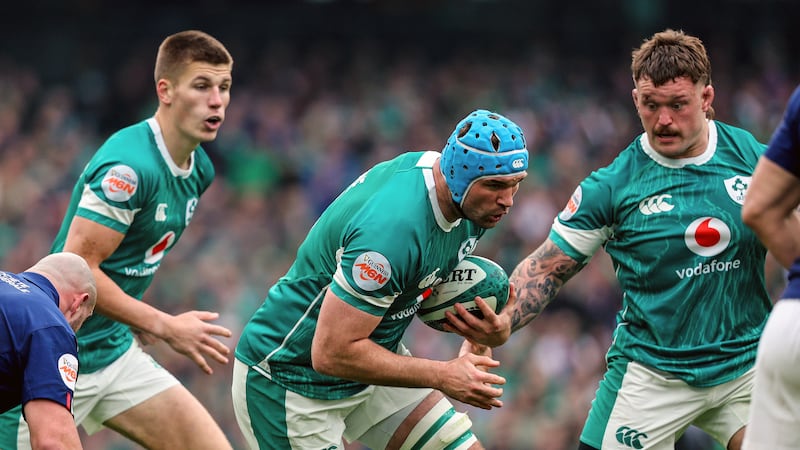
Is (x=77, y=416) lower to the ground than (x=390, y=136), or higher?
lower

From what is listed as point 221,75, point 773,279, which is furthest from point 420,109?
point 221,75

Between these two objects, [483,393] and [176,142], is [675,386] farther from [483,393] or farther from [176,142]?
[176,142]

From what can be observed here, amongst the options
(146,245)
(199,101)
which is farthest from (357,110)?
(146,245)

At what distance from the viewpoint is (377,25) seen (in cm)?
2005

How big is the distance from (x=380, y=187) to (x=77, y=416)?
262 cm

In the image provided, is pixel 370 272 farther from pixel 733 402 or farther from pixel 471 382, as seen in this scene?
pixel 733 402

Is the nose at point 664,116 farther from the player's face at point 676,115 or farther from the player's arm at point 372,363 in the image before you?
the player's arm at point 372,363

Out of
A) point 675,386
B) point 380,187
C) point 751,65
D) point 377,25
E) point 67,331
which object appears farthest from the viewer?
point 377,25

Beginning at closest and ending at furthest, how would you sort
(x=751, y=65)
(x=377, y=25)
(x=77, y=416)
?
1. (x=77, y=416)
2. (x=751, y=65)
3. (x=377, y=25)

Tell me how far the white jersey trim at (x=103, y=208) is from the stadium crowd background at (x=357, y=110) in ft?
21.4

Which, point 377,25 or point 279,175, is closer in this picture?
point 279,175

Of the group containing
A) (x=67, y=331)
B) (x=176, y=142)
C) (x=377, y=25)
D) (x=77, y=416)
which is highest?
(x=377, y=25)

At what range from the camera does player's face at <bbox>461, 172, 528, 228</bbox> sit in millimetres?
5359

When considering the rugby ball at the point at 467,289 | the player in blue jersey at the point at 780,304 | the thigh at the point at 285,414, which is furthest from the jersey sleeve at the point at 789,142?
the thigh at the point at 285,414
